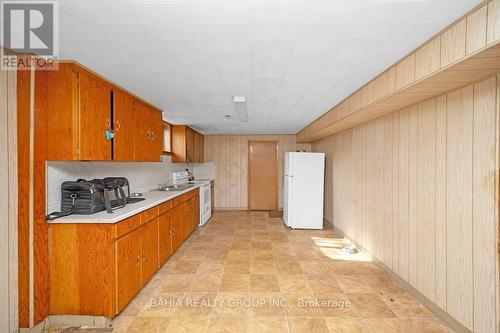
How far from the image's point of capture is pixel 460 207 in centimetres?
197

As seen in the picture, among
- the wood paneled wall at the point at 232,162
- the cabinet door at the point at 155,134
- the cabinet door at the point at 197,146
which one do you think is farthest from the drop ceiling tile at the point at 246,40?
the wood paneled wall at the point at 232,162

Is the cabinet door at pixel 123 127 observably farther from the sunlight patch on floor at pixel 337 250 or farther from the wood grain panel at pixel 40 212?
the sunlight patch on floor at pixel 337 250

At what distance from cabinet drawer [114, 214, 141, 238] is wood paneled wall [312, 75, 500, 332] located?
2.93 m

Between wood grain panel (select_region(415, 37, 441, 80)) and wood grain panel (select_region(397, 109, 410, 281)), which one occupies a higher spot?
wood grain panel (select_region(415, 37, 441, 80))

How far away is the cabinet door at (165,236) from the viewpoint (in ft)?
9.97

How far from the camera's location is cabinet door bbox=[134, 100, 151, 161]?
294 cm

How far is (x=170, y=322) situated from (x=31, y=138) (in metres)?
1.94

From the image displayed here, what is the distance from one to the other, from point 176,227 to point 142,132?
4.97 ft

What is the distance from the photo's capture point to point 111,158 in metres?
2.46

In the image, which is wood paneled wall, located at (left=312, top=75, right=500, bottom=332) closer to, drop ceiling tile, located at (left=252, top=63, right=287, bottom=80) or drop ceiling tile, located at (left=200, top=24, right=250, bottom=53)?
drop ceiling tile, located at (left=252, top=63, right=287, bottom=80)

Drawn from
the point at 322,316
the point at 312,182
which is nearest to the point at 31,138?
the point at 322,316

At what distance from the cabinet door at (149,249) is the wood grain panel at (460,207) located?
2.95 m

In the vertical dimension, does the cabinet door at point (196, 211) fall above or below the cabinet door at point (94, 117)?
below

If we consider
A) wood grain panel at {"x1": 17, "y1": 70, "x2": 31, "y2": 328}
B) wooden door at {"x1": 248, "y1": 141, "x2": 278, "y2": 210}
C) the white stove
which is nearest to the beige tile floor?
wood grain panel at {"x1": 17, "y1": 70, "x2": 31, "y2": 328}
